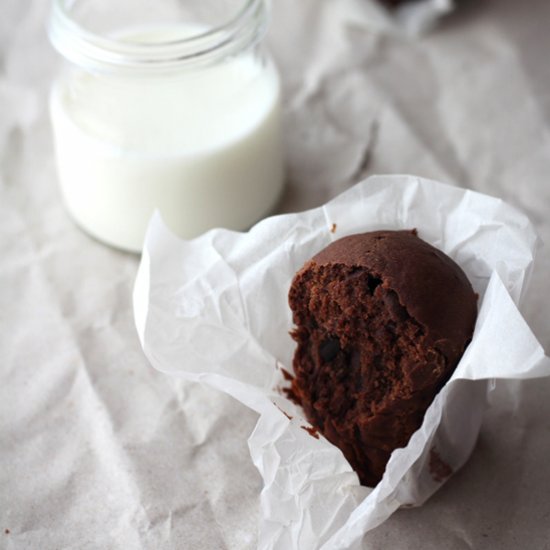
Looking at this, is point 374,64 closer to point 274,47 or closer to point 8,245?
point 274,47

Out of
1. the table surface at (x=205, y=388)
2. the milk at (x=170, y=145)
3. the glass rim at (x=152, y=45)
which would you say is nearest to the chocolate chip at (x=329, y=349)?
the table surface at (x=205, y=388)

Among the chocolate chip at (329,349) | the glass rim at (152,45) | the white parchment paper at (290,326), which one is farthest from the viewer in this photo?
the glass rim at (152,45)

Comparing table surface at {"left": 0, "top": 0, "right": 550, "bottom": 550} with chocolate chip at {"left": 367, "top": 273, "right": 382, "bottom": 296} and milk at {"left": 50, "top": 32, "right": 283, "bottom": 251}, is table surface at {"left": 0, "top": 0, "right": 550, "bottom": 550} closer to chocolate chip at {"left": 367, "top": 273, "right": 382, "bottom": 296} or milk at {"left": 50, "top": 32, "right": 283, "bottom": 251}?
milk at {"left": 50, "top": 32, "right": 283, "bottom": 251}

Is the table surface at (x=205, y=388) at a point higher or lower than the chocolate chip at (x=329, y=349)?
lower

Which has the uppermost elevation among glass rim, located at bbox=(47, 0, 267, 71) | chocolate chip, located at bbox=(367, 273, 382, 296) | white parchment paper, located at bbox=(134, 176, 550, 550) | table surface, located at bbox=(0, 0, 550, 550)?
glass rim, located at bbox=(47, 0, 267, 71)

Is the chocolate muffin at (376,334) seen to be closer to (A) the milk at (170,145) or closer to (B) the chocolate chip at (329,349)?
(B) the chocolate chip at (329,349)

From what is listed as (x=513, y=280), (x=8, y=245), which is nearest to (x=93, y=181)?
(x=8, y=245)

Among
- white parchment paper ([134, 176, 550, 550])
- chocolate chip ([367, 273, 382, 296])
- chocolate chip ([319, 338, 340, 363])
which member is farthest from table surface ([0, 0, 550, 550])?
chocolate chip ([367, 273, 382, 296])

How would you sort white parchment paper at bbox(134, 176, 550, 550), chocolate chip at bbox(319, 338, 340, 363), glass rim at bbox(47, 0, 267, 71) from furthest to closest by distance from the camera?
glass rim at bbox(47, 0, 267, 71)
chocolate chip at bbox(319, 338, 340, 363)
white parchment paper at bbox(134, 176, 550, 550)

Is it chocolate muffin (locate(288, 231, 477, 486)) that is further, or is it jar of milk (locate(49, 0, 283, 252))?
jar of milk (locate(49, 0, 283, 252))
